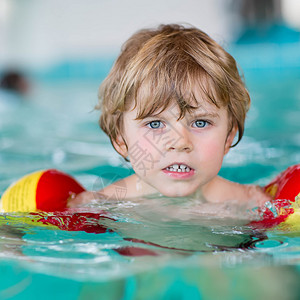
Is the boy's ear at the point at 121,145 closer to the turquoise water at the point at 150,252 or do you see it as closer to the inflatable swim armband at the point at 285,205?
the turquoise water at the point at 150,252

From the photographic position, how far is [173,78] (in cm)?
177

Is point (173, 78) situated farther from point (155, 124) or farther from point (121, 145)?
point (121, 145)

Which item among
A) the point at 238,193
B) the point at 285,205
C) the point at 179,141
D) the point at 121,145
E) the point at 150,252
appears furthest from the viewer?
the point at 238,193

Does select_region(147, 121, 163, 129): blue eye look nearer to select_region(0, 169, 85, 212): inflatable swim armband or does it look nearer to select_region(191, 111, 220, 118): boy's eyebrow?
select_region(191, 111, 220, 118): boy's eyebrow

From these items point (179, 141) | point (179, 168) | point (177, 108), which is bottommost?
point (179, 168)

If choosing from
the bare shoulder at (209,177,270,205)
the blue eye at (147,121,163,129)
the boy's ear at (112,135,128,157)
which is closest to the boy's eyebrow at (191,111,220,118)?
the blue eye at (147,121,163,129)

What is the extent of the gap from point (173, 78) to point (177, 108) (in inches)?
4.3

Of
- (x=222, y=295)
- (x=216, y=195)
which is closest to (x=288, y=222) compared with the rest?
(x=216, y=195)

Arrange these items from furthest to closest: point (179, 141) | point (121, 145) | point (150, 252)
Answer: point (121, 145) → point (179, 141) → point (150, 252)

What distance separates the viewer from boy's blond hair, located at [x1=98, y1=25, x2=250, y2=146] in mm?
1762

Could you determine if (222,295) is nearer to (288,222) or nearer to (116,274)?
(116,274)

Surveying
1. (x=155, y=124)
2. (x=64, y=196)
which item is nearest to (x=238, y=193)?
(x=155, y=124)

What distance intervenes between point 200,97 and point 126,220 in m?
0.53

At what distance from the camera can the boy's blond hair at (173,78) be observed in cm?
176
